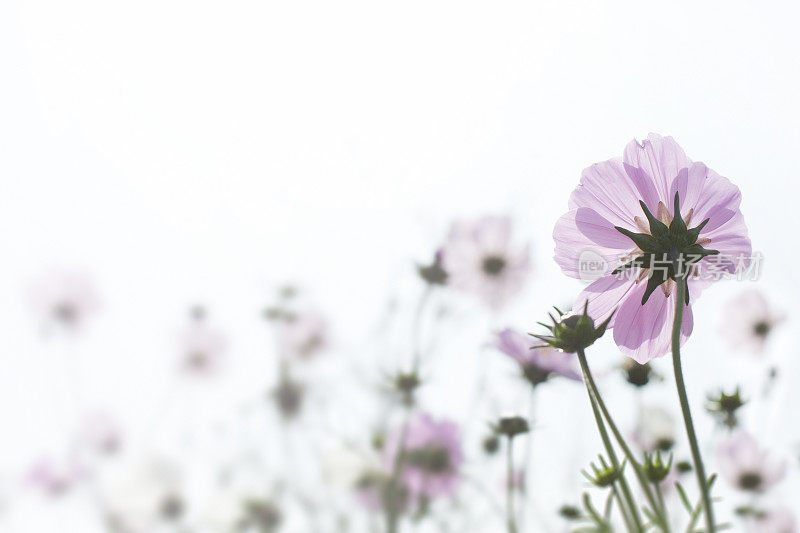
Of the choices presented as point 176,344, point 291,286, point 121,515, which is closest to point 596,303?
point 291,286

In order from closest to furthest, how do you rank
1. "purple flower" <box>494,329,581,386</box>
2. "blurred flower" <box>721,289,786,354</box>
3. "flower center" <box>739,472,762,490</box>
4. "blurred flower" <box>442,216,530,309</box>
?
"purple flower" <box>494,329,581,386</box> < "blurred flower" <box>442,216,530,309</box> < "flower center" <box>739,472,762,490</box> < "blurred flower" <box>721,289,786,354</box>

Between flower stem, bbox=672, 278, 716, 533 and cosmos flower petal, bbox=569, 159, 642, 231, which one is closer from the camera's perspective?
flower stem, bbox=672, 278, 716, 533

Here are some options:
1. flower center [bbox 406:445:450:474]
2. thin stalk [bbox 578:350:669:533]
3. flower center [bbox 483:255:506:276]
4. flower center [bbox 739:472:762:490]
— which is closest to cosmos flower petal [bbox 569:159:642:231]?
thin stalk [bbox 578:350:669:533]

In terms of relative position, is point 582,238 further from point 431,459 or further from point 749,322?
point 749,322

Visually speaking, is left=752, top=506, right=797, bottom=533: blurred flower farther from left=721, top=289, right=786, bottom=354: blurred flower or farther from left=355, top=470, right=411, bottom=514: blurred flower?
left=355, top=470, right=411, bottom=514: blurred flower

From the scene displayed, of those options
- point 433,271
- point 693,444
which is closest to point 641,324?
point 693,444

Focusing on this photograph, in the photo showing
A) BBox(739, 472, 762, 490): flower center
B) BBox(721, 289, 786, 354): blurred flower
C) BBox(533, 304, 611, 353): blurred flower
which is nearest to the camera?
BBox(533, 304, 611, 353): blurred flower
